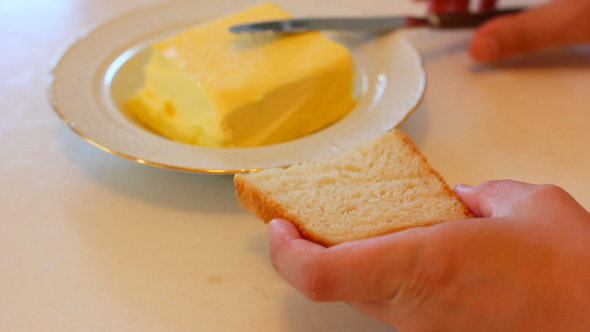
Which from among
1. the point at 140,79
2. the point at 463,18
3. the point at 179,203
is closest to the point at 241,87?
the point at 179,203

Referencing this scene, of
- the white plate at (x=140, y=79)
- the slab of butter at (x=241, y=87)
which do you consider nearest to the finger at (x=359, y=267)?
the white plate at (x=140, y=79)

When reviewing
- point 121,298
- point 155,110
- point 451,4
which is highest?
point 451,4

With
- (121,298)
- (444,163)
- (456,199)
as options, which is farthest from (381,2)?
(121,298)

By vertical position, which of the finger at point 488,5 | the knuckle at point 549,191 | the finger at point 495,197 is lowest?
the finger at point 495,197

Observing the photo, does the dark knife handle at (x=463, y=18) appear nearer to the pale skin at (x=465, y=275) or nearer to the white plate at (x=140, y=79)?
the white plate at (x=140, y=79)

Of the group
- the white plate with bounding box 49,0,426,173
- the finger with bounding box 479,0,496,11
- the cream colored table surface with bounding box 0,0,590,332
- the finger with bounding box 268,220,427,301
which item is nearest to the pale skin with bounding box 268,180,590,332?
the finger with bounding box 268,220,427,301

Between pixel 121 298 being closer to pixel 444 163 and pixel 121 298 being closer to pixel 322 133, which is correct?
pixel 322 133
